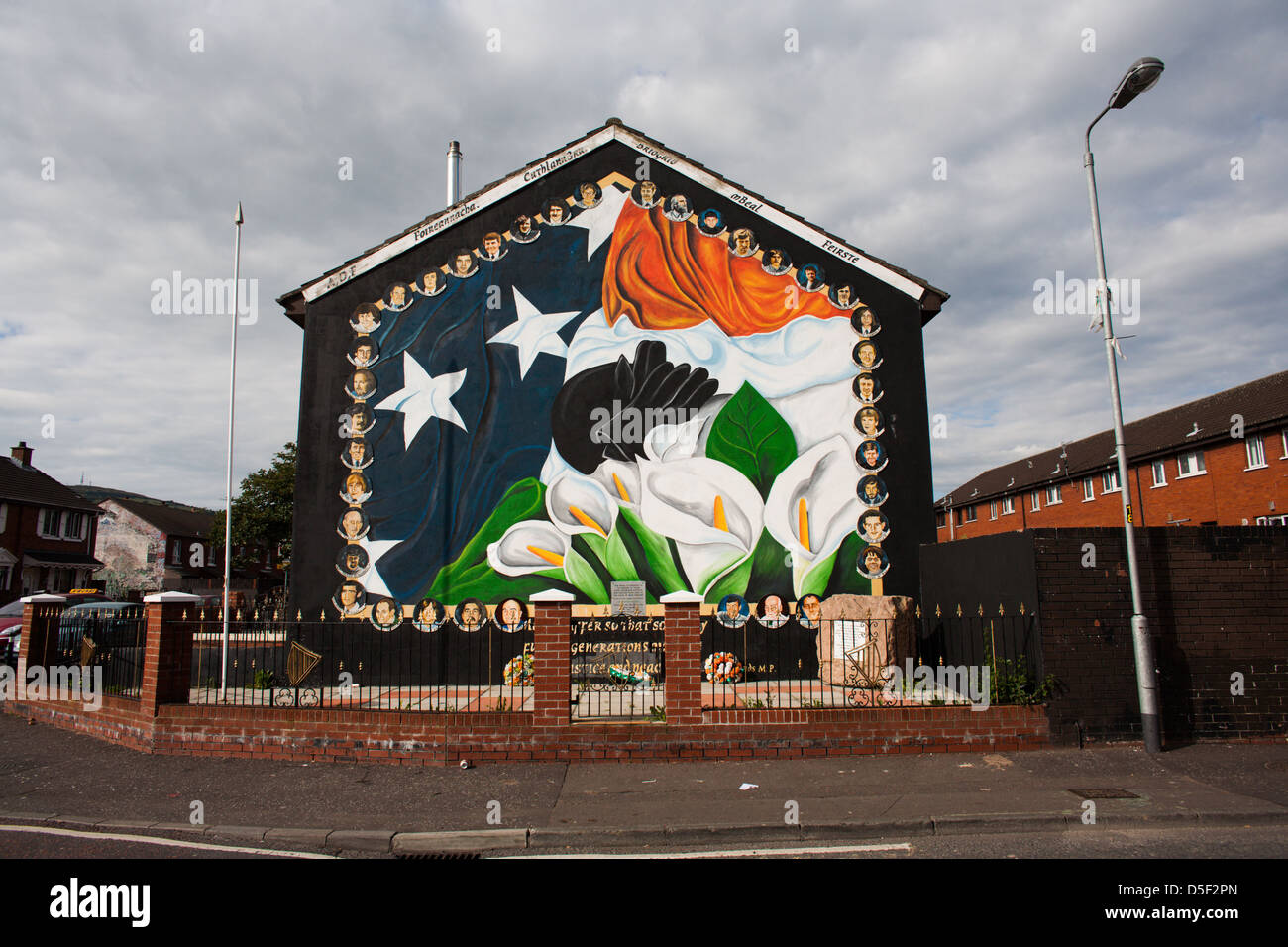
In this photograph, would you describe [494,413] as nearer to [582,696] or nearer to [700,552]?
[700,552]

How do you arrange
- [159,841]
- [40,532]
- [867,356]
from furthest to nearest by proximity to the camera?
[40,532]
[867,356]
[159,841]

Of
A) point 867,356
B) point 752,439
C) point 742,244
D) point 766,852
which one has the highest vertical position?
point 742,244

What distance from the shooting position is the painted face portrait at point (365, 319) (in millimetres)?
14438

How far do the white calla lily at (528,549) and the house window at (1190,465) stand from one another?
29.5m

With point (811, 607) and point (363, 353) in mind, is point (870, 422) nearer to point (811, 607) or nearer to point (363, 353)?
point (811, 607)

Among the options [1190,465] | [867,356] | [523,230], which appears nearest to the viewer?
[867,356]

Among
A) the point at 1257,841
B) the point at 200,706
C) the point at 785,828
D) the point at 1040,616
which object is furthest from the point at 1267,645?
the point at 200,706

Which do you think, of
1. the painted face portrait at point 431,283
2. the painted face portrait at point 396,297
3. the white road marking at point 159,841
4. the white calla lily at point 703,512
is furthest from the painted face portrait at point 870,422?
the white road marking at point 159,841

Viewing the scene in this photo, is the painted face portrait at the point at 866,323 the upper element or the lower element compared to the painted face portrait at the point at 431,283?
lower

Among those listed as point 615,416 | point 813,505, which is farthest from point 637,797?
point 615,416

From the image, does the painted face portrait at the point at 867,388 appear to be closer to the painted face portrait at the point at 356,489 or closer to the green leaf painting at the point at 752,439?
the green leaf painting at the point at 752,439

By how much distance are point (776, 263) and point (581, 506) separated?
19.7 ft

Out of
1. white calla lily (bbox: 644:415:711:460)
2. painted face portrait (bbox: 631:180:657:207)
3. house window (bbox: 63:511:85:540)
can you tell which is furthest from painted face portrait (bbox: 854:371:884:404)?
house window (bbox: 63:511:85:540)

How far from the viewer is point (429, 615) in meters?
13.5
